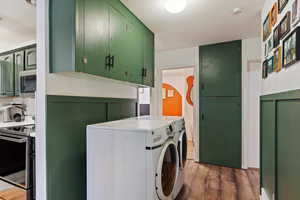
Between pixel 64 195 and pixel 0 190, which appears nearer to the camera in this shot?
pixel 64 195

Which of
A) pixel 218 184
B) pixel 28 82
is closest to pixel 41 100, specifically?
pixel 28 82

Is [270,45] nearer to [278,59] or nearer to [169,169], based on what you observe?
[278,59]

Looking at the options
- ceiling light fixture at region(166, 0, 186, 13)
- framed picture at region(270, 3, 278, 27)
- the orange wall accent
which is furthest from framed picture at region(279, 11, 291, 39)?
the orange wall accent

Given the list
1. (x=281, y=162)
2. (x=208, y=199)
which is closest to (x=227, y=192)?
(x=208, y=199)

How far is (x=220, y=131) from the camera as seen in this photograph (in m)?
3.31

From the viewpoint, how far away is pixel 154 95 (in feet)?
13.1

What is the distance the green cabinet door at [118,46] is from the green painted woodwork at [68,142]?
384 millimetres

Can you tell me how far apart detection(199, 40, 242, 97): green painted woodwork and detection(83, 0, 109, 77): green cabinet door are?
2296 millimetres

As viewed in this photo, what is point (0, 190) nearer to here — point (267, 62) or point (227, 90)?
point (267, 62)

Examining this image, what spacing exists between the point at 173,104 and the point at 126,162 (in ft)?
15.0

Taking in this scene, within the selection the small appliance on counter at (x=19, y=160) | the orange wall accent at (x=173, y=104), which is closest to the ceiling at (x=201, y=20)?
the small appliance on counter at (x=19, y=160)

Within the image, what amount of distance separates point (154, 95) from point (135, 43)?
182 cm

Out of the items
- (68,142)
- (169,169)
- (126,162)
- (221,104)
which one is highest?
(221,104)

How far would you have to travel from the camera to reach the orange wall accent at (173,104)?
577 cm
